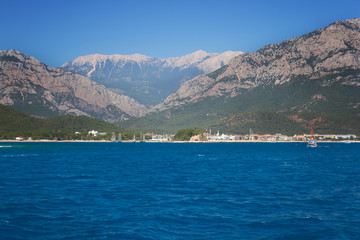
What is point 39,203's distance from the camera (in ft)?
143

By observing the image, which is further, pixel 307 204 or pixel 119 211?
pixel 307 204

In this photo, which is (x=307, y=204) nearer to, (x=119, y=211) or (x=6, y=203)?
(x=119, y=211)

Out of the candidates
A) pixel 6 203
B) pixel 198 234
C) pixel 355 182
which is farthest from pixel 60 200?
pixel 355 182

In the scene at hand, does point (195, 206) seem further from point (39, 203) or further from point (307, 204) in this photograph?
point (39, 203)

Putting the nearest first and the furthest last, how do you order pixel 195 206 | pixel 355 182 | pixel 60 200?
pixel 195 206 → pixel 60 200 → pixel 355 182

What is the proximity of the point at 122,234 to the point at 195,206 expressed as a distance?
40.8 feet

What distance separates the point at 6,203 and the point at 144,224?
18.5 m

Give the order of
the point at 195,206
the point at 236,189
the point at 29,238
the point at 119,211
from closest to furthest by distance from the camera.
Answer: the point at 29,238 → the point at 119,211 → the point at 195,206 → the point at 236,189

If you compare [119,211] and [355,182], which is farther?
[355,182]

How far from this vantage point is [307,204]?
4275cm

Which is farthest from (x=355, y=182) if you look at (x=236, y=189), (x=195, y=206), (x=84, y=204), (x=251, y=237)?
(x=84, y=204)

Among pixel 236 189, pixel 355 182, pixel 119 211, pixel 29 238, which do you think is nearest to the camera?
pixel 29 238

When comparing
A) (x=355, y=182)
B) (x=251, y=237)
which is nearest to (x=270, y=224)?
(x=251, y=237)

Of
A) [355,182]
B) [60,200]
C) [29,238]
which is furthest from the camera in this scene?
[355,182]
